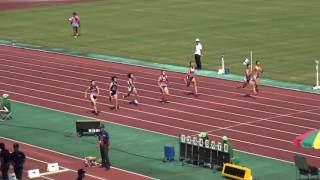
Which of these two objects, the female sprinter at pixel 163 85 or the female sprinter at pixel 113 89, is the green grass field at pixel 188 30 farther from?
the female sprinter at pixel 113 89

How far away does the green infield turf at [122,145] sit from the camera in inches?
945

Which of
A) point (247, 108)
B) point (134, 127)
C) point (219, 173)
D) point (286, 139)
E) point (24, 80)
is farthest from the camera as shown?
point (24, 80)

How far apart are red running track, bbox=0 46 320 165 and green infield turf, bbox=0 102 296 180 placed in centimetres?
83

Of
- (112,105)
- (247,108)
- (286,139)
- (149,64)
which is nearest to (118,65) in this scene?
(149,64)

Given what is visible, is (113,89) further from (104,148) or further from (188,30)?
(188,30)

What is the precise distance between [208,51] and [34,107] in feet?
47.7

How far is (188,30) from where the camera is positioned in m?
52.9

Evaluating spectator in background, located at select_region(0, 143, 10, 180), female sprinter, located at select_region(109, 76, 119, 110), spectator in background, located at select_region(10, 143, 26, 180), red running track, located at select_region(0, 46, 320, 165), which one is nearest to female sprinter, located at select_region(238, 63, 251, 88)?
red running track, located at select_region(0, 46, 320, 165)

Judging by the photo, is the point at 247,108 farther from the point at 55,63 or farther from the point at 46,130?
the point at 55,63

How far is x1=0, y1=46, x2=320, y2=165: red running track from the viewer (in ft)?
92.6

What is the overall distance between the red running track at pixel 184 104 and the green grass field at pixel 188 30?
336 centimetres

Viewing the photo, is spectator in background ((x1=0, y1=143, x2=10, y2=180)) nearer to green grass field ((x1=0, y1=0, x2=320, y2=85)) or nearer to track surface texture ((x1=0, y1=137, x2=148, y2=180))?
track surface texture ((x1=0, y1=137, x2=148, y2=180))

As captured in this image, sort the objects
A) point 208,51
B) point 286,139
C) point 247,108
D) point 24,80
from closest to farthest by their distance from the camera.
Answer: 1. point 286,139
2. point 247,108
3. point 24,80
4. point 208,51

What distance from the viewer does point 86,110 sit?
107 feet
